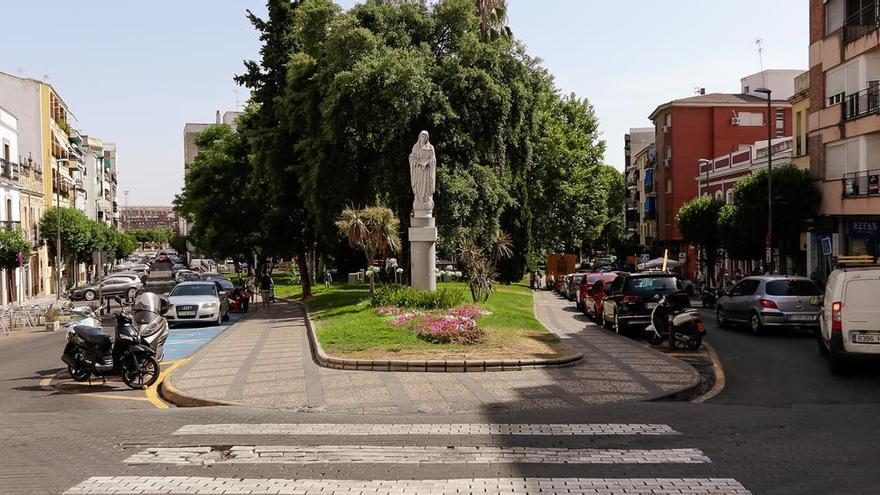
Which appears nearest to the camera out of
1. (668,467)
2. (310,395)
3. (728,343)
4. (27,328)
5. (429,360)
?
(668,467)

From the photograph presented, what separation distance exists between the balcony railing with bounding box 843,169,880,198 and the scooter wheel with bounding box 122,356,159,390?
1042 inches

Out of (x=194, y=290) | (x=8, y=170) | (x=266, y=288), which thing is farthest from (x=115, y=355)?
(x=8, y=170)

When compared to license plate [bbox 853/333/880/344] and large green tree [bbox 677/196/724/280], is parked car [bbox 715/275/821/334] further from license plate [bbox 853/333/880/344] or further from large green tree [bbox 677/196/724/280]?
large green tree [bbox 677/196/724/280]

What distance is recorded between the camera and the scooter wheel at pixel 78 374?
13.8 metres

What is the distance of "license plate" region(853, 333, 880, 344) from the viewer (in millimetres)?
12828

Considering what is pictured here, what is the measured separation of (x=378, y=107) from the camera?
2995 cm

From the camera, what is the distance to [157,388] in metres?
13.6

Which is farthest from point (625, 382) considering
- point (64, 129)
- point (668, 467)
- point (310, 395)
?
point (64, 129)

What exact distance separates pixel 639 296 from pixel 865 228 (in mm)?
15573

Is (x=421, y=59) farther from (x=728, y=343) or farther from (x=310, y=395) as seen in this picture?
(x=310, y=395)

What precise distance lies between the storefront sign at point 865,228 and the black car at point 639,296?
Result: 13952 millimetres

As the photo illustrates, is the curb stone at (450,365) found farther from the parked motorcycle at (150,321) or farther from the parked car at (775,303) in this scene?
the parked car at (775,303)

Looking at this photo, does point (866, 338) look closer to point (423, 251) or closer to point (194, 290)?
point (423, 251)

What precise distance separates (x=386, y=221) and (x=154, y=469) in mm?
19514
